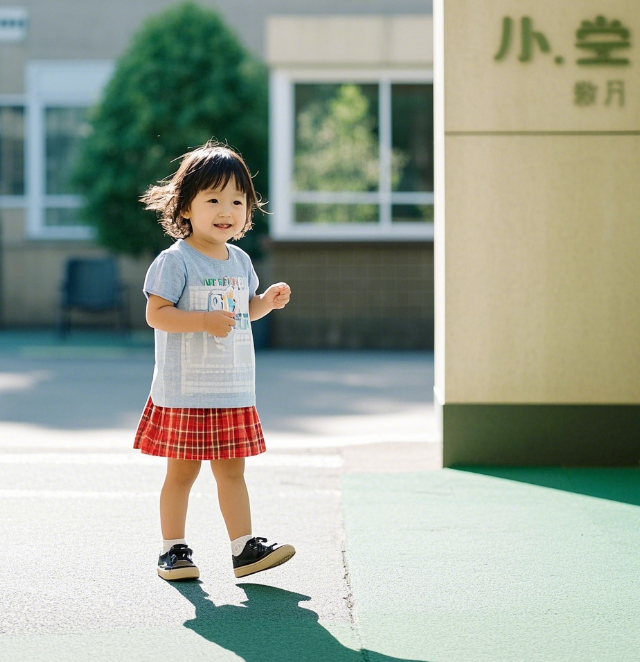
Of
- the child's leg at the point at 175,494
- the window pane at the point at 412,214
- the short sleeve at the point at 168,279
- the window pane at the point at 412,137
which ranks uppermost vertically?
the window pane at the point at 412,137

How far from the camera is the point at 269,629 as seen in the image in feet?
10.9

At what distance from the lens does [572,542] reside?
14.2 feet

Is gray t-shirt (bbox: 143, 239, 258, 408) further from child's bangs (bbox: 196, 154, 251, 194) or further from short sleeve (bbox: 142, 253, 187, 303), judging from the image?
child's bangs (bbox: 196, 154, 251, 194)

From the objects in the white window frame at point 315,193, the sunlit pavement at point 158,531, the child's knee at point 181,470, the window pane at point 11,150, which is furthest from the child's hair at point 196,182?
Answer: the window pane at point 11,150

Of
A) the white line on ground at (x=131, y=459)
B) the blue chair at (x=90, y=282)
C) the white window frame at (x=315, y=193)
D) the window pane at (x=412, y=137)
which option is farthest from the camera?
the blue chair at (x=90, y=282)

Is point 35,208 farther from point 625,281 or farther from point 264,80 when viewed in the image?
point 625,281

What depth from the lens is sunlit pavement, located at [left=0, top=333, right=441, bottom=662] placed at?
10.6 ft

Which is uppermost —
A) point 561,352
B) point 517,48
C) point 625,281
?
point 517,48

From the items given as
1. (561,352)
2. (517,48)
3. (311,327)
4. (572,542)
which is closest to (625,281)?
(561,352)

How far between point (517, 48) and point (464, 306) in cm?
135

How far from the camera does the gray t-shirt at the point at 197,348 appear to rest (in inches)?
151

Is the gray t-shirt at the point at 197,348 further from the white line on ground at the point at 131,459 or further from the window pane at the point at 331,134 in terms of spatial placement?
the window pane at the point at 331,134

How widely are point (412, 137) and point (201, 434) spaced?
40.0ft

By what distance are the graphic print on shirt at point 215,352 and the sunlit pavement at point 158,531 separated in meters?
0.67
